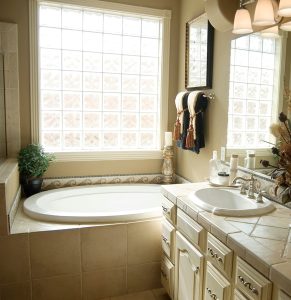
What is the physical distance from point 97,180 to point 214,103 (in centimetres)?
151

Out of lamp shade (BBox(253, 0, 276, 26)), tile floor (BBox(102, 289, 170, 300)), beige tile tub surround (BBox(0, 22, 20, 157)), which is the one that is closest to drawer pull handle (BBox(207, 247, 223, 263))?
tile floor (BBox(102, 289, 170, 300))

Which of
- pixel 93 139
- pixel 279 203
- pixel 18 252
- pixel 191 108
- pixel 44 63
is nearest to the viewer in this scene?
pixel 279 203

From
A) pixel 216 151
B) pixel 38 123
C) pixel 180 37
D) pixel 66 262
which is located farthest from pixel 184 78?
pixel 66 262

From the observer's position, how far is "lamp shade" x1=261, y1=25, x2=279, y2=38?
74.3 inches

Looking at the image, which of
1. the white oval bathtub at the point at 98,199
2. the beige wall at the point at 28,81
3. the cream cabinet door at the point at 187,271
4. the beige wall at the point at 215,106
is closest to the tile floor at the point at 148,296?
the cream cabinet door at the point at 187,271

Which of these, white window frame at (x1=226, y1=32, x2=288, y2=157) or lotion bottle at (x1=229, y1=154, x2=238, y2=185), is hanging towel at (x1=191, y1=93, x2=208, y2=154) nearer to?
lotion bottle at (x1=229, y1=154, x2=238, y2=185)

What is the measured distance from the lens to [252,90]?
84.5 inches

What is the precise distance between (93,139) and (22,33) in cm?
124

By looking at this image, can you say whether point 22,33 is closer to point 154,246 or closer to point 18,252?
point 18,252

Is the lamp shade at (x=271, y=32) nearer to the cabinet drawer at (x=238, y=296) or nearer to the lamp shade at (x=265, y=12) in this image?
the lamp shade at (x=265, y=12)

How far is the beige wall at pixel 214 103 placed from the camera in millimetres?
2459

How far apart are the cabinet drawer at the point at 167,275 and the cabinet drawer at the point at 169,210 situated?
327 mm

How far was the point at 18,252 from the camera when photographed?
2080mm

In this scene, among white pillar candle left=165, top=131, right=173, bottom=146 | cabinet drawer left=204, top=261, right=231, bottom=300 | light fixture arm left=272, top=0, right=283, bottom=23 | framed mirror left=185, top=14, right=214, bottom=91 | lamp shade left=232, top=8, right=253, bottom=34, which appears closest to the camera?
cabinet drawer left=204, top=261, right=231, bottom=300
